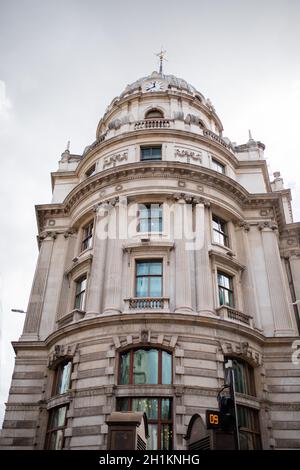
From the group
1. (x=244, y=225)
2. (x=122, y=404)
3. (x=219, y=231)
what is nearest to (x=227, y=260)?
(x=219, y=231)

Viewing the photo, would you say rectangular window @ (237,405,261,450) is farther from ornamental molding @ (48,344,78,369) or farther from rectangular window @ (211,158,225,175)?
rectangular window @ (211,158,225,175)

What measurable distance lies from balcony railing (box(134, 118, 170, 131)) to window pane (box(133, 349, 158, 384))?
647 inches

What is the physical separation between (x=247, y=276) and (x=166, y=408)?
10.0 meters

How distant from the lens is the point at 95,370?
65.9 feet

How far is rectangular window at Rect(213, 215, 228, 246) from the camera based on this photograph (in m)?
26.8

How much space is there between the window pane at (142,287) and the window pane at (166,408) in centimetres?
564

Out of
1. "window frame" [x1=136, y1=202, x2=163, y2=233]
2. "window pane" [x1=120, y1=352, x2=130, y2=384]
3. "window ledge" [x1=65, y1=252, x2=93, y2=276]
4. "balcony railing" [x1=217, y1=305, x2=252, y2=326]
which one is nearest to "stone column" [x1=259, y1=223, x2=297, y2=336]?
"balcony railing" [x1=217, y1=305, x2=252, y2=326]

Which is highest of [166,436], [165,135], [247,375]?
[165,135]

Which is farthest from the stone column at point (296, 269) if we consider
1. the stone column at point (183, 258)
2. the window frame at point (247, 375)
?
the stone column at point (183, 258)

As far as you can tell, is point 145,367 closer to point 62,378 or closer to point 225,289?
point 62,378

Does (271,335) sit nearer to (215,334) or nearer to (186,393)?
(215,334)

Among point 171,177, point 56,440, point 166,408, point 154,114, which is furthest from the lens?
point 154,114

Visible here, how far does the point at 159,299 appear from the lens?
72.0 ft

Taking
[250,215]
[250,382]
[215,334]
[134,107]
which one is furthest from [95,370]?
[134,107]
